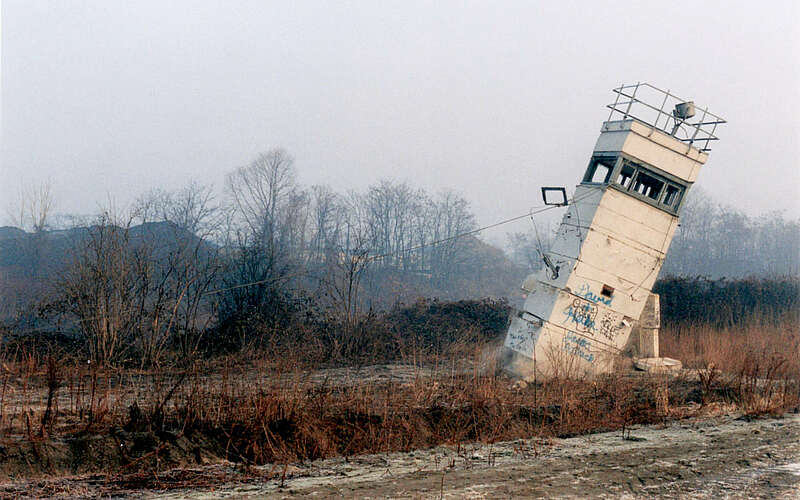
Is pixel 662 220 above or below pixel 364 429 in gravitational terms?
above

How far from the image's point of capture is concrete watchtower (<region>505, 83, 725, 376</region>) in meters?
15.5

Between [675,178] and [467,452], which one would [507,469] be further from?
[675,178]

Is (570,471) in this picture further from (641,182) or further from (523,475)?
(641,182)

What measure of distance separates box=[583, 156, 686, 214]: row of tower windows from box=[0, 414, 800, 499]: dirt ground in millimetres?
6911

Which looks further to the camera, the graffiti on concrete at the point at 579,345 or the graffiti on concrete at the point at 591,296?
the graffiti on concrete at the point at 591,296

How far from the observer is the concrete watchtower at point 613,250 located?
15531 millimetres

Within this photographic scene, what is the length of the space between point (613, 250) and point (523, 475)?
8.77m

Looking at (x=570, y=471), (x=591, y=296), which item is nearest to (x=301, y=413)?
(x=570, y=471)

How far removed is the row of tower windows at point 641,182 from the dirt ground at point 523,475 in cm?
691

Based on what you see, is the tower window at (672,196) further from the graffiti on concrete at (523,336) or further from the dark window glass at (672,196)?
the graffiti on concrete at (523,336)

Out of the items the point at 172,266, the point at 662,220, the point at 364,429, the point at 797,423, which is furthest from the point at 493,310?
the point at 364,429

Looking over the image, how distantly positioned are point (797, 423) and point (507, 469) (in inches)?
256

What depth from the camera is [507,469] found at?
856 centimetres

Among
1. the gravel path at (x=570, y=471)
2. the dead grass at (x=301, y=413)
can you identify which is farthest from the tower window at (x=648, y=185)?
the gravel path at (x=570, y=471)
